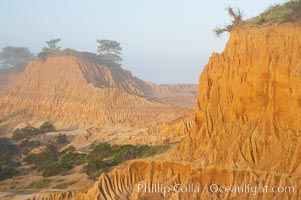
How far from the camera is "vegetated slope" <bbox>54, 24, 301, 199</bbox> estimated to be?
14867 millimetres

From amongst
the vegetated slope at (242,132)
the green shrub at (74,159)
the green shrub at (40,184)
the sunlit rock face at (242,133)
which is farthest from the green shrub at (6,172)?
the vegetated slope at (242,132)

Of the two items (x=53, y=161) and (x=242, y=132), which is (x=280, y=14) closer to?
(x=242, y=132)

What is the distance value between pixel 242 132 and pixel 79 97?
3574 centimetres

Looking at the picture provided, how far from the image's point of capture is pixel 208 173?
15.6 meters

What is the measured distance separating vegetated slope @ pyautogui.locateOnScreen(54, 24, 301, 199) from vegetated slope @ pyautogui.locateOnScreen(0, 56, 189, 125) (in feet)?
72.7

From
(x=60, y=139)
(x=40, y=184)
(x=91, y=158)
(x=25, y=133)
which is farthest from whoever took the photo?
(x=25, y=133)

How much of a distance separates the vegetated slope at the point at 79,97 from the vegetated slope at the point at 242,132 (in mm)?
22147

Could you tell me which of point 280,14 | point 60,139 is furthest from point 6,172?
point 280,14

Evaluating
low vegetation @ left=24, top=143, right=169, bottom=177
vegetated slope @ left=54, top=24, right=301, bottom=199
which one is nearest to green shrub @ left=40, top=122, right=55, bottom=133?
low vegetation @ left=24, top=143, right=169, bottom=177

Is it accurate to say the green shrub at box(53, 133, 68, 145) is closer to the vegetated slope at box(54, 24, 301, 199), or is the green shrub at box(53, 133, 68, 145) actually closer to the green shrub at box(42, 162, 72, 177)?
the green shrub at box(42, 162, 72, 177)

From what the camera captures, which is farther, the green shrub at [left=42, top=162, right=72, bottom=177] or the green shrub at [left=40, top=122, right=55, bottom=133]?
the green shrub at [left=40, top=122, right=55, bottom=133]

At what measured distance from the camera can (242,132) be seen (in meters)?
16.2

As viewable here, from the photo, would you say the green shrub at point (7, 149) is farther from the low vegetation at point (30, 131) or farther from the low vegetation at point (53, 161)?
the low vegetation at point (30, 131)

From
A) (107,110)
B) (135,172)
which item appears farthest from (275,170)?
(107,110)
